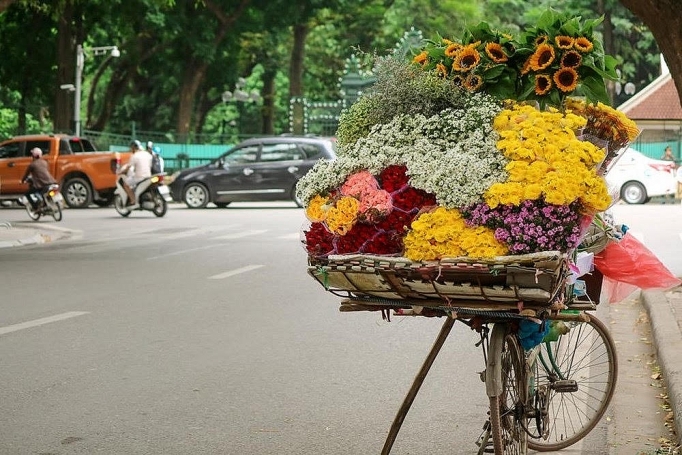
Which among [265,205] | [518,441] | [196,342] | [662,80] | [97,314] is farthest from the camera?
[662,80]

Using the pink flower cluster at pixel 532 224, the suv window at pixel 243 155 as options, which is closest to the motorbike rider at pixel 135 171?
the suv window at pixel 243 155

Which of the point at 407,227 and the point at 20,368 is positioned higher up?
the point at 407,227

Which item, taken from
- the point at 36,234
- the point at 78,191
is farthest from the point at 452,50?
the point at 78,191

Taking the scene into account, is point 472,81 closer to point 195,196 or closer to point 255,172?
point 255,172

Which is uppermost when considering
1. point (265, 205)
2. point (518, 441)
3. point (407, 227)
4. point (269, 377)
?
point (407, 227)

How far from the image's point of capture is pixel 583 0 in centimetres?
5303

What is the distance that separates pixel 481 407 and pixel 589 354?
1008 mm

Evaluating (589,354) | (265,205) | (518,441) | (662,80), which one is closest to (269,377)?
(589,354)

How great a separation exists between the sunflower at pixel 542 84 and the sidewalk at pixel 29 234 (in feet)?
51.0

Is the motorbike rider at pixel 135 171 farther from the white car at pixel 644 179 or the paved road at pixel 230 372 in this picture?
the paved road at pixel 230 372

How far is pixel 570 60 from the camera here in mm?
4758

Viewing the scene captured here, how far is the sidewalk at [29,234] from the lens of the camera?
1977 centimetres

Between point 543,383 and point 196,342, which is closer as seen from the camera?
point 543,383

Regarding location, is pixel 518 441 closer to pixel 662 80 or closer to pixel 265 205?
pixel 265 205
